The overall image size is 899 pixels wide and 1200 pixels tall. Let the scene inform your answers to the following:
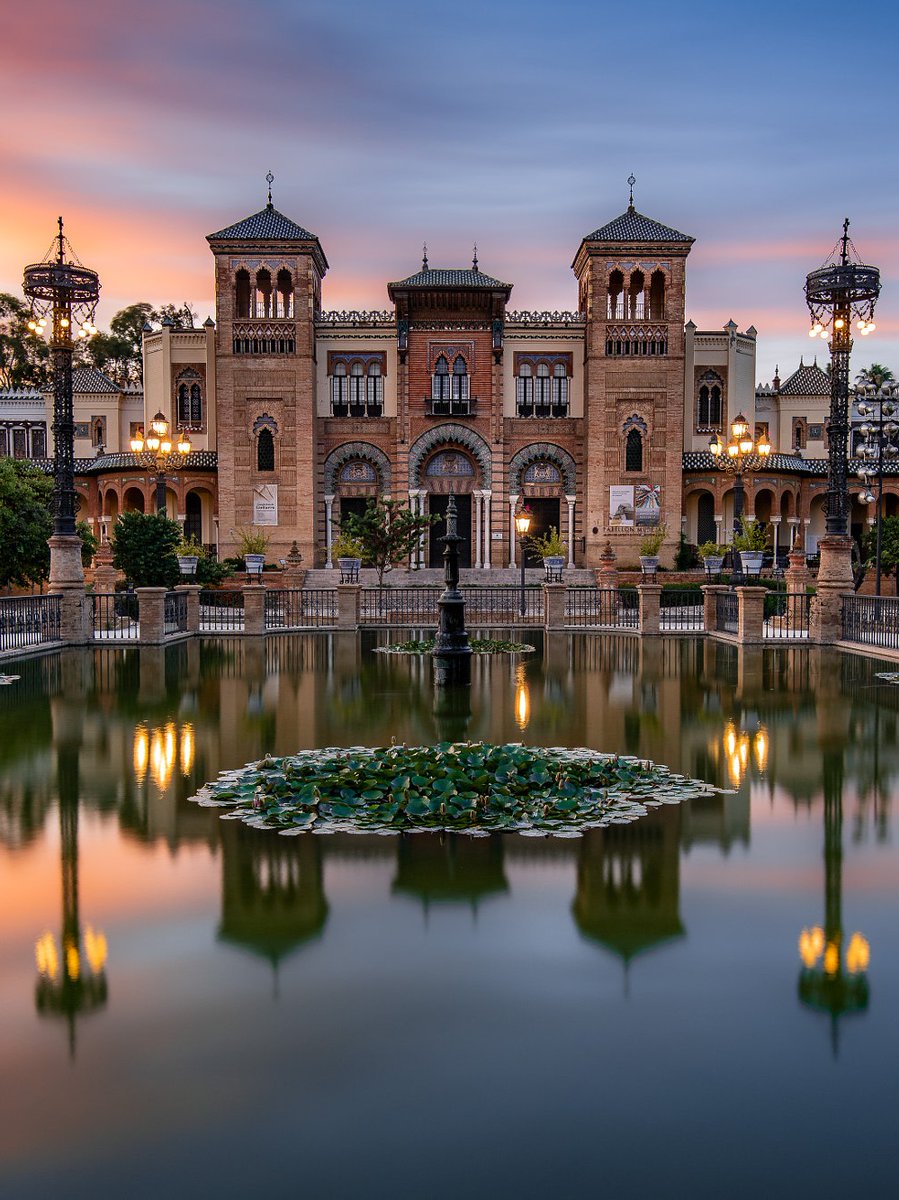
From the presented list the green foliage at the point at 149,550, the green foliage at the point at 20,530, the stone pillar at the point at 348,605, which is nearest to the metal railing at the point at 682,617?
the stone pillar at the point at 348,605

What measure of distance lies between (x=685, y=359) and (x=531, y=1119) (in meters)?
45.8

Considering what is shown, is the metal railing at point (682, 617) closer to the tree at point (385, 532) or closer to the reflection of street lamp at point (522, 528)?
the reflection of street lamp at point (522, 528)

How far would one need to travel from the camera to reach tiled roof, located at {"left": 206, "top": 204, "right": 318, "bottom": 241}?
45062 mm

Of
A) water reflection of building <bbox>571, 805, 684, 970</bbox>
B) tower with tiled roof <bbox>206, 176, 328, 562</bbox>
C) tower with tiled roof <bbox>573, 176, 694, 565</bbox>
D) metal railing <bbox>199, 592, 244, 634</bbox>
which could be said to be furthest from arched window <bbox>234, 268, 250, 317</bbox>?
water reflection of building <bbox>571, 805, 684, 970</bbox>

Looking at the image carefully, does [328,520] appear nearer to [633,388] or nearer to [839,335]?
[633,388]

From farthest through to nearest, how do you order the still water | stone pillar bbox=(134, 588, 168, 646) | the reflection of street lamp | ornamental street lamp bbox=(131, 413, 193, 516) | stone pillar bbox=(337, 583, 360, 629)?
the reflection of street lamp
ornamental street lamp bbox=(131, 413, 193, 516)
stone pillar bbox=(337, 583, 360, 629)
stone pillar bbox=(134, 588, 168, 646)
the still water

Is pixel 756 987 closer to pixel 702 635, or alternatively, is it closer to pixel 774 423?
A: pixel 702 635

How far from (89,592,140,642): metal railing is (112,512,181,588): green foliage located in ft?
3.05

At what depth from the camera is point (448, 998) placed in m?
4.84

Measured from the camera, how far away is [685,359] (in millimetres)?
46812

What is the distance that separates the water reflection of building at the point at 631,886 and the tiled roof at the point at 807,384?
47540mm

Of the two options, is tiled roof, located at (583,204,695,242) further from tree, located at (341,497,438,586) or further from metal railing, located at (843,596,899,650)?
metal railing, located at (843,596,899,650)

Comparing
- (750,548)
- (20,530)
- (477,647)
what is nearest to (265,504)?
(20,530)

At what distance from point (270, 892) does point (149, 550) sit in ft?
83.1
